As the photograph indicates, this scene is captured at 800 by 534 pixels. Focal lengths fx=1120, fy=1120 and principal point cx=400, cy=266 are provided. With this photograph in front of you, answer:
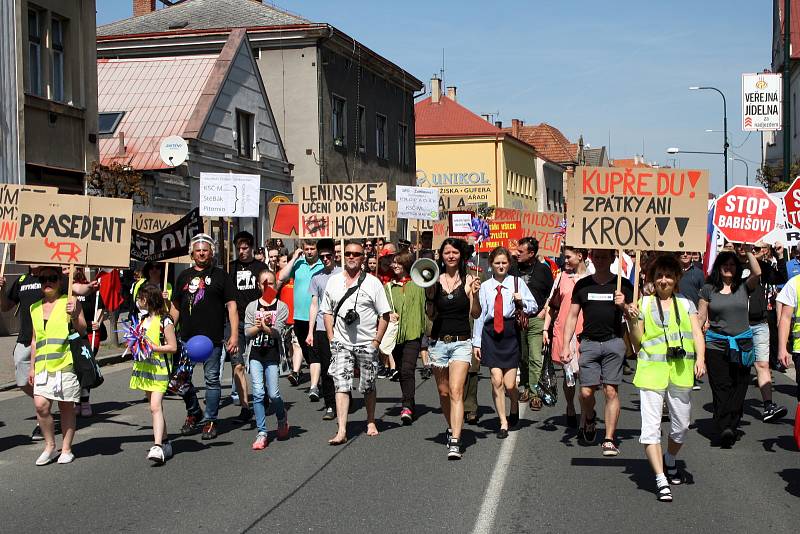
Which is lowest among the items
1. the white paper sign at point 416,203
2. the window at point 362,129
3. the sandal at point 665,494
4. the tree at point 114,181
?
the sandal at point 665,494

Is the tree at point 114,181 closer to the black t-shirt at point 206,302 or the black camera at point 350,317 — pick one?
the black t-shirt at point 206,302

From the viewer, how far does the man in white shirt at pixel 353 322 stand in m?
10.3

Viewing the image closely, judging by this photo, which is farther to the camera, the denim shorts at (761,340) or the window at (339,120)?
the window at (339,120)

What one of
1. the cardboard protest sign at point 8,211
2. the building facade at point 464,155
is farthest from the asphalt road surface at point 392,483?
the building facade at point 464,155

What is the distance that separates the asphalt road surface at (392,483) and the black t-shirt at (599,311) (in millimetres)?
1037

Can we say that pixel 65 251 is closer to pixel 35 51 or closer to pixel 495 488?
pixel 495 488

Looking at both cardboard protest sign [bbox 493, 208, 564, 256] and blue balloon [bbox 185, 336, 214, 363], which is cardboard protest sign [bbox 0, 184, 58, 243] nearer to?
blue balloon [bbox 185, 336, 214, 363]

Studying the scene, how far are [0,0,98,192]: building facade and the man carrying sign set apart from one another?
49.5 ft

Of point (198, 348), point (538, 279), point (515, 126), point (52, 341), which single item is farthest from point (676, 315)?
point (515, 126)

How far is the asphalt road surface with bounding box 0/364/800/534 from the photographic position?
712 cm

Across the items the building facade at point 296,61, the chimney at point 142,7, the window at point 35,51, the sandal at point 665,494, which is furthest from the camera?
the chimney at point 142,7

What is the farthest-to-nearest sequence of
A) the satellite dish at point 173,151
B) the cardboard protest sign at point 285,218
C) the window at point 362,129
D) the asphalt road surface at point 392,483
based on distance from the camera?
the window at point 362,129 → the satellite dish at point 173,151 → the cardboard protest sign at point 285,218 → the asphalt road surface at point 392,483

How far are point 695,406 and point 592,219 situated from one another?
11.2 feet

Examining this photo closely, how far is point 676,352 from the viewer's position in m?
8.12
